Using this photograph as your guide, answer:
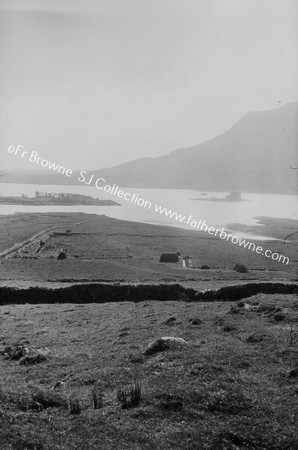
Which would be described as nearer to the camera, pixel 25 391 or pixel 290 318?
pixel 25 391

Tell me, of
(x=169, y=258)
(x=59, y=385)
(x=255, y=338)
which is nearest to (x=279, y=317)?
(x=255, y=338)

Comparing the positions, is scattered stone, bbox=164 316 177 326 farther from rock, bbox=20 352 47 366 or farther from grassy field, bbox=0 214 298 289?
grassy field, bbox=0 214 298 289

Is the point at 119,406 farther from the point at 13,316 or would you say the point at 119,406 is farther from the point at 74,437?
the point at 13,316

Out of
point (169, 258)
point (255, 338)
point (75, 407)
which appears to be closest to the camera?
point (75, 407)

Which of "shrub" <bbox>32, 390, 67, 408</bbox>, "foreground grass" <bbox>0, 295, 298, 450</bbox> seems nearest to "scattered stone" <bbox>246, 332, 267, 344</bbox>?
"foreground grass" <bbox>0, 295, 298, 450</bbox>

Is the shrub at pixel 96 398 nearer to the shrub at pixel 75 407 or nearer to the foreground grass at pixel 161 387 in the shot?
the foreground grass at pixel 161 387

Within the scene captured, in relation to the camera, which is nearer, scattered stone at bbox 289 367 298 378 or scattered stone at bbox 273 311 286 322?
scattered stone at bbox 289 367 298 378

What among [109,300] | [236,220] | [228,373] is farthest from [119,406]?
[236,220]

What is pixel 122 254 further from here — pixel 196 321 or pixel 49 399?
pixel 49 399
